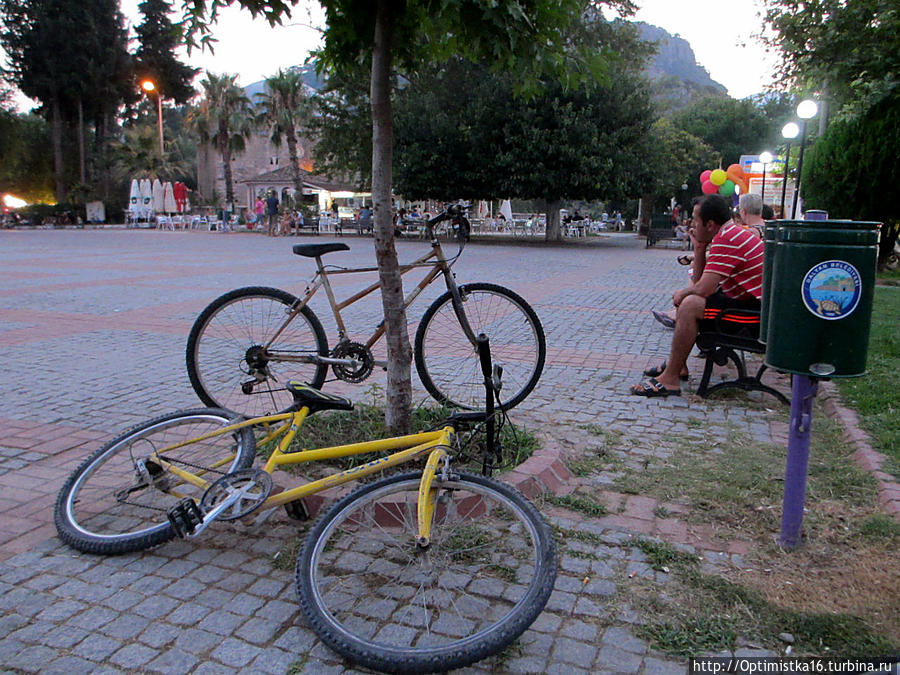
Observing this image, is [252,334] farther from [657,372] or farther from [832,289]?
[657,372]

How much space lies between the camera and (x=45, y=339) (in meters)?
7.18

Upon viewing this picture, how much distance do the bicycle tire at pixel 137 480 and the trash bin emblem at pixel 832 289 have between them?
240 centimetres

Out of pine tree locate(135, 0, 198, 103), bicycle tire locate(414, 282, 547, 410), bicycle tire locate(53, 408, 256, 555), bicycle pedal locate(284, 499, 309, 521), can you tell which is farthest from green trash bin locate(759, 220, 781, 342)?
pine tree locate(135, 0, 198, 103)

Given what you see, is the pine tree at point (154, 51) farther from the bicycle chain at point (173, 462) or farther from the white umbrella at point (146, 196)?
the bicycle chain at point (173, 462)

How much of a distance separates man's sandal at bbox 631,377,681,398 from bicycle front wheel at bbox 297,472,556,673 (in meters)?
2.70

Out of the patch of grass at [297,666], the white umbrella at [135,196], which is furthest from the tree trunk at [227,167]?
the patch of grass at [297,666]

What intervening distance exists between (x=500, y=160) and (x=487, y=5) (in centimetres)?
2248

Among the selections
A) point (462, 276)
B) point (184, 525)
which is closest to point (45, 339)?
point (184, 525)

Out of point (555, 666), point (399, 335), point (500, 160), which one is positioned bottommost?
point (555, 666)

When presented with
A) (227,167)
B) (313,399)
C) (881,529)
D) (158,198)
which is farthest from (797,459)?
(227,167)

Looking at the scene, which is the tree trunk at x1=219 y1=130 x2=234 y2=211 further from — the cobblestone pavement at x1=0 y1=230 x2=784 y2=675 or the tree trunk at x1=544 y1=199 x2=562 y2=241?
the cobblestone pavement at x1=0 y1=230 x2=784 y2=675

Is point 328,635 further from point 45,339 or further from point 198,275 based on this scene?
point 198,275

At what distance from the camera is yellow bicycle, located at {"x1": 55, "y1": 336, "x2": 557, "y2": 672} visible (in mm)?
2271

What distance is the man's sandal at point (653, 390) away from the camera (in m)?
5.27
